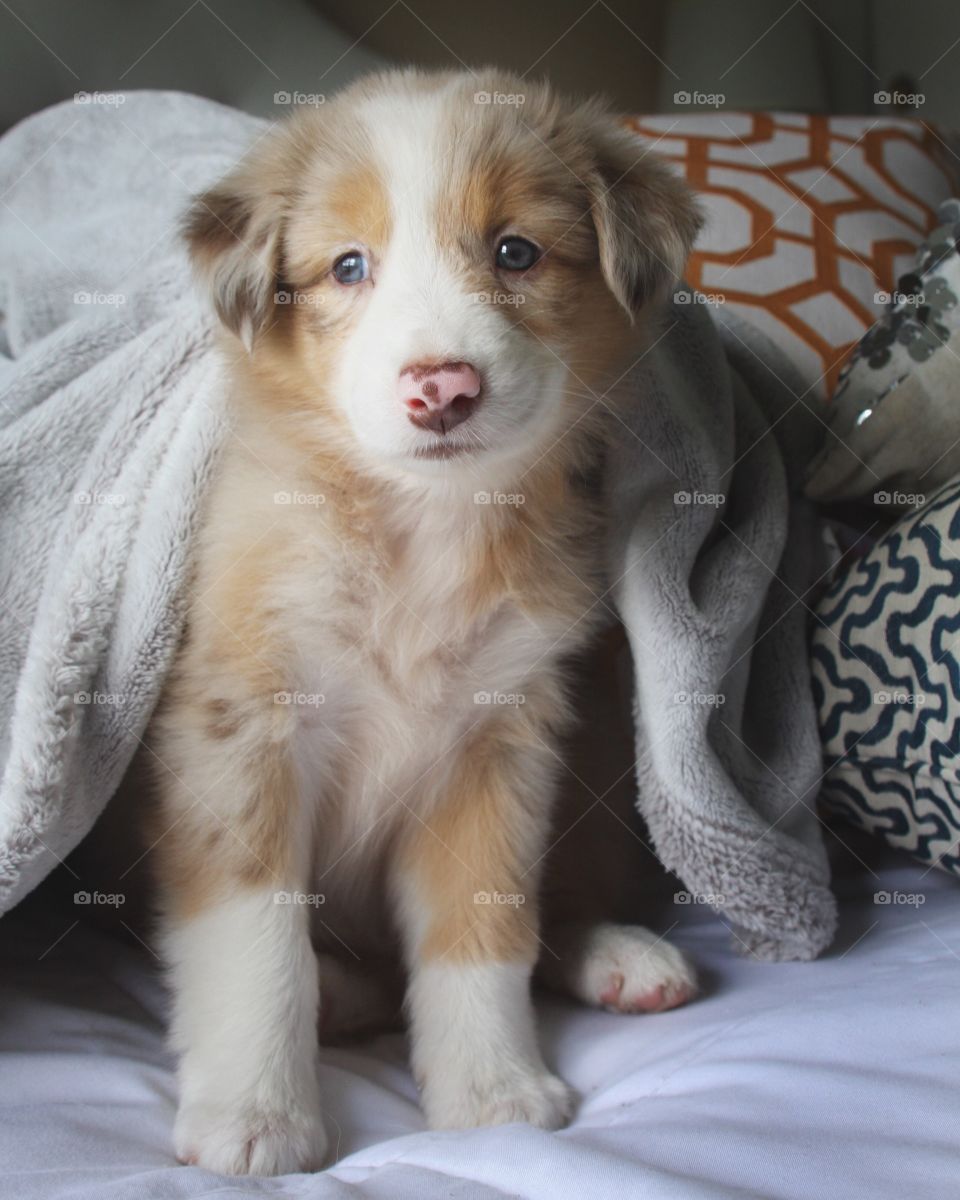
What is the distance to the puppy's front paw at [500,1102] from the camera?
1.41 meters

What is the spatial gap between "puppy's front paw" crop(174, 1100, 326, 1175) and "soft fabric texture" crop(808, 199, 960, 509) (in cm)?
138

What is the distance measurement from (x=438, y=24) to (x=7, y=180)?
3.70 ft

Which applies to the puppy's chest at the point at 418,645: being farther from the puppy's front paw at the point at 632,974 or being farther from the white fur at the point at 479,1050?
the puppy's front paw at the point at 632,974

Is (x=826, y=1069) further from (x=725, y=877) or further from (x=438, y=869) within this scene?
(x=438, y=869)

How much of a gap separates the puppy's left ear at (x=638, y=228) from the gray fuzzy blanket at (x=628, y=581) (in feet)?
0.73

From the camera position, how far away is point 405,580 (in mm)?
1652

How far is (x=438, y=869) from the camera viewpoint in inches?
67.0

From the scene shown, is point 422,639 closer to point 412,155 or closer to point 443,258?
point 443,258

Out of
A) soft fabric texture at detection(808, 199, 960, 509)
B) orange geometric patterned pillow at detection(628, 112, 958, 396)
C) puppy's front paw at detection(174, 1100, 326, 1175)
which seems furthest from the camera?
orange geometric patterned pillow at detection(628, 112, 958, 396)

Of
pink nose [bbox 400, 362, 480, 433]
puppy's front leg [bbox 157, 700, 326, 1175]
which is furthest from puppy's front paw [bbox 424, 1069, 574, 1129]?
pink nose [bbox 400, 362, 480, 433]

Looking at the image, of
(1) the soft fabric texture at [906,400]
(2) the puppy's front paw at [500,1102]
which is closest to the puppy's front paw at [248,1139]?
(2) the puppy's front paw at [500,1102]

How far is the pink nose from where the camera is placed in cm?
133

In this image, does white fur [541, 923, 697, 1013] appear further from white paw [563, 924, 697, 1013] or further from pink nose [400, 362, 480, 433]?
pink nose [400, 362, 480, 433]

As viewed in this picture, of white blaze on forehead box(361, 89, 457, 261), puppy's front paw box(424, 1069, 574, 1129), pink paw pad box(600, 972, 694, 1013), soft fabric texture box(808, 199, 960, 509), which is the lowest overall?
puppy's front paw box(424, 1069, 574, 1129)
